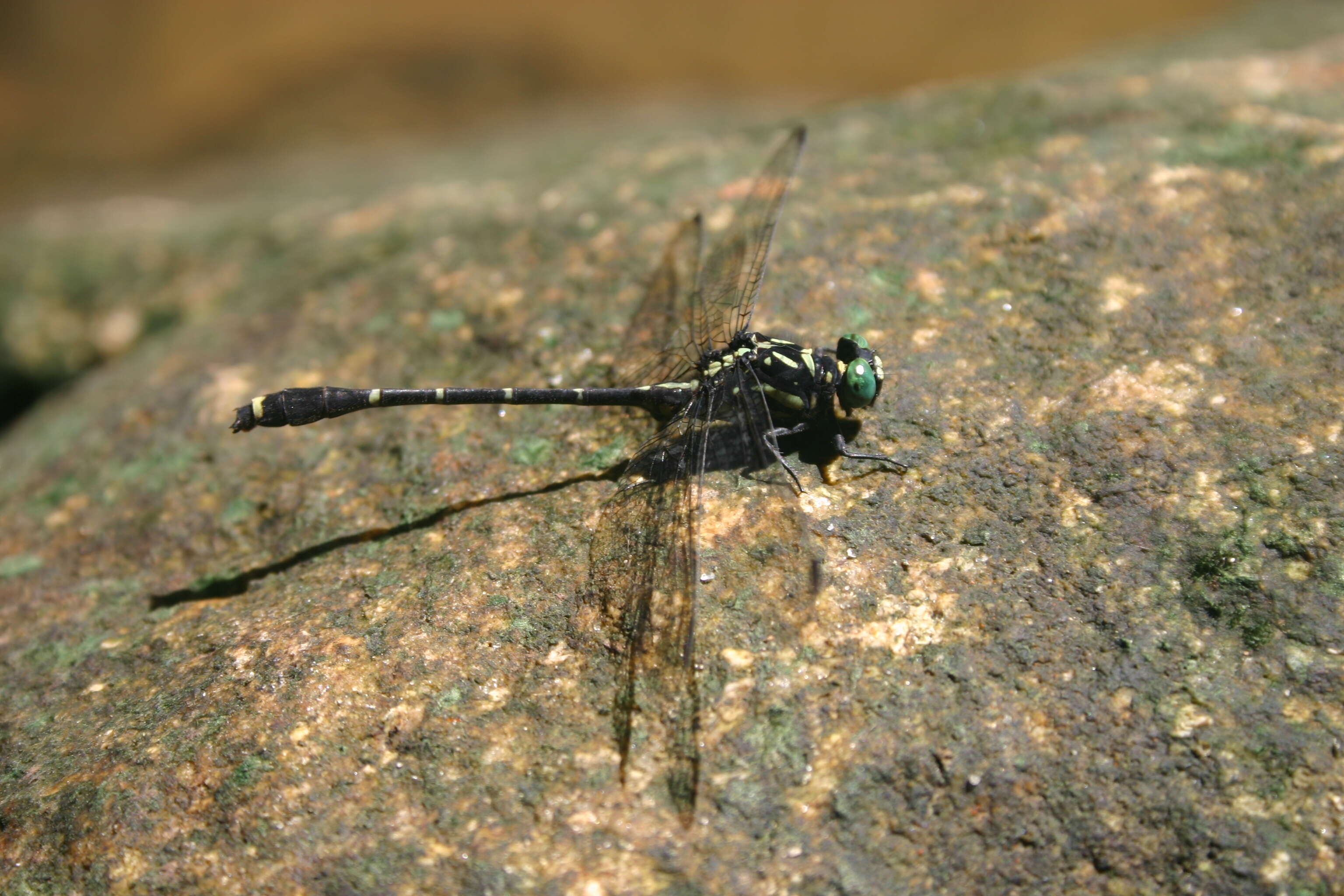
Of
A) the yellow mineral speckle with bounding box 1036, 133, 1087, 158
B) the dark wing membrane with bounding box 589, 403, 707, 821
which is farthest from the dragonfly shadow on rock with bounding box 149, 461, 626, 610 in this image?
the yellow mineral speckle with bounding box 1036, 133, 1087, 158

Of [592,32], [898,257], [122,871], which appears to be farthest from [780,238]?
[592,32]

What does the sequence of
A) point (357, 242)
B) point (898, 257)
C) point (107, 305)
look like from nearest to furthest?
1. point (898, 257)
2. point (357, 242)
3. point (107, 305)

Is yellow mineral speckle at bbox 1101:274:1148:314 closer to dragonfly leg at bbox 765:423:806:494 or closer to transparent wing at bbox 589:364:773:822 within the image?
dragonfly leg at bbox 765:423:806:494

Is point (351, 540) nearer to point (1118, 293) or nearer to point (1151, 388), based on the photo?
point (1151, 388)

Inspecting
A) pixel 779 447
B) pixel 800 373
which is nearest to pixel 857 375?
pixel 800 373

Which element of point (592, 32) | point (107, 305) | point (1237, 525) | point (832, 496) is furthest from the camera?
point (592, 32)

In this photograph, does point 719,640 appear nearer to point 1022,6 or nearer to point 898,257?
point 898,257
